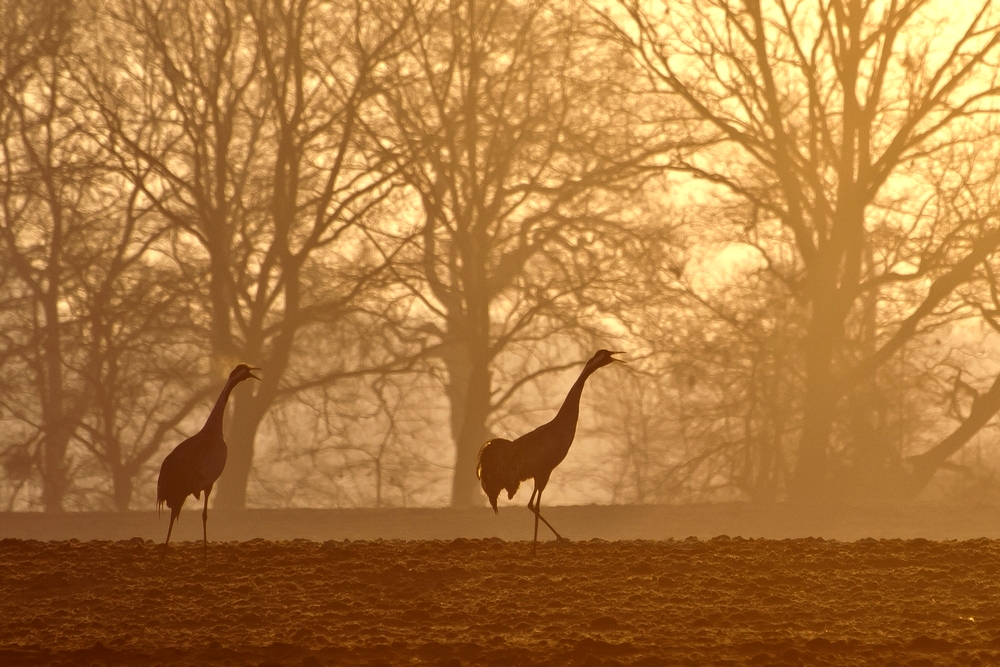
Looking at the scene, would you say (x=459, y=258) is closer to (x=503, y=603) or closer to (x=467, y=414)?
(x=467, y=414)

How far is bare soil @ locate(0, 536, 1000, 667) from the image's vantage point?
7.39m

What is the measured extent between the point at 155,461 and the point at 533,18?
11513 millimetres

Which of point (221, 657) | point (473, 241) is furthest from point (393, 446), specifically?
point (221, 657)

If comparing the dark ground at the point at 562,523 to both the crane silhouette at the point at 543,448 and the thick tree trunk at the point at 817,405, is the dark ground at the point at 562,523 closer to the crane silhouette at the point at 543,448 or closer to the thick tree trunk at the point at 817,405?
the thick tree trunk at the point at 817,405

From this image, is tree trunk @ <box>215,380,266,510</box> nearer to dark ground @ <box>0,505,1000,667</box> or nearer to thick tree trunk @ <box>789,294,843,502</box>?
thick tree trunk @ <box>789,294,843,502</box>

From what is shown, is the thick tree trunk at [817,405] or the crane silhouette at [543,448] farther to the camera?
the thick tree trunk at [817,405]

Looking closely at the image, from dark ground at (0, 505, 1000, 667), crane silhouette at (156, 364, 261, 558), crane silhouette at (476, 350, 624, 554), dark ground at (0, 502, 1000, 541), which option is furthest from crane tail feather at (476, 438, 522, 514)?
dark ground at (0, 502, 1000, 541)

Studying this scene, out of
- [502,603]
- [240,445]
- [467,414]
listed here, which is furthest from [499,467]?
[240,445]

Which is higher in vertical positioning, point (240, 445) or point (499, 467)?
point (240, 445)

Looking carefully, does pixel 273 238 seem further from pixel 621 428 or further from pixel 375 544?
pixel 375 544

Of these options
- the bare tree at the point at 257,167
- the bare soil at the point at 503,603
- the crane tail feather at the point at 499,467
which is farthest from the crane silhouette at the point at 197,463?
the bare tree at the point at 257,167

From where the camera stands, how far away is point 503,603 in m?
8.60

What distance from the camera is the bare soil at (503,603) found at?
739 centimetres

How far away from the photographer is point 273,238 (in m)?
26.4
